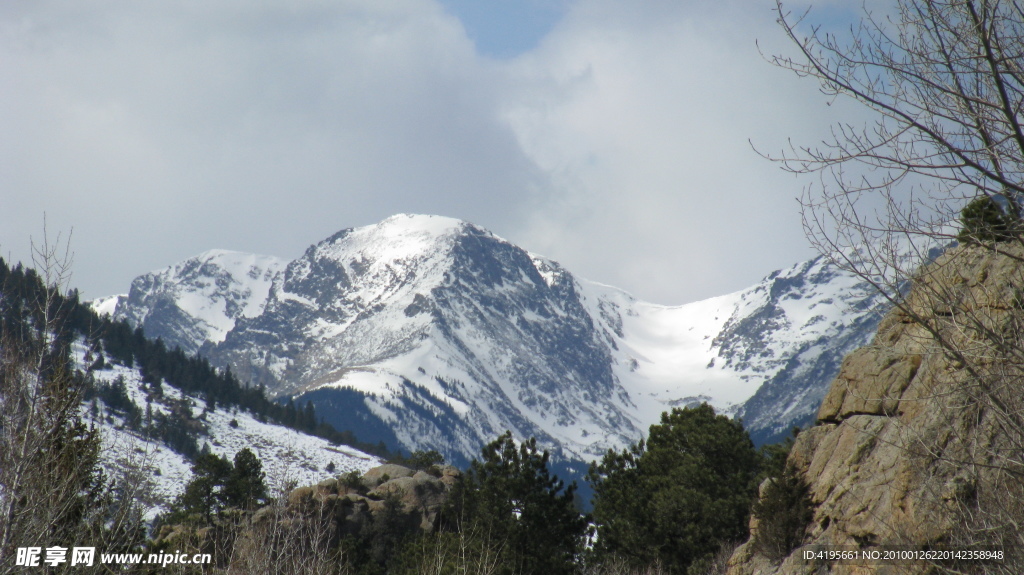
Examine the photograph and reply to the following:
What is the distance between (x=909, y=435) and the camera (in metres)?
9.46

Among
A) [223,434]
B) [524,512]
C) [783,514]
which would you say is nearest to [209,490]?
[524,512]

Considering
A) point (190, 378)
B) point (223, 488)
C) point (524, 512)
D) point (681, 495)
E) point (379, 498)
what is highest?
point (190, 378)

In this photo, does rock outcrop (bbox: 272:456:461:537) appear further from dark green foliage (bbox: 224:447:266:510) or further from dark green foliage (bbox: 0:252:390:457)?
dark green foliage (bbox: 0:252:390:457)

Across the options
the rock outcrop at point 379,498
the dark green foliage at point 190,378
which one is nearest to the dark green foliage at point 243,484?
the rock outcrop at point 379,498

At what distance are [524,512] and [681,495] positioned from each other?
685 cm

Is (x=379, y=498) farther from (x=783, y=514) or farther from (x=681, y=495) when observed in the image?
(x=783, y=514)

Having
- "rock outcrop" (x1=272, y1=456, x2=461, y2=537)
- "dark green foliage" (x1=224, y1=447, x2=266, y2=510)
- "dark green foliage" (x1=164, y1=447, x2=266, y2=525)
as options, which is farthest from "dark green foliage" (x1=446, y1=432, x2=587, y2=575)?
"dark green foliage" (x1=164, y1=447, x2=266, y2=525)

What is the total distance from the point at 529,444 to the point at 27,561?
24.4 m

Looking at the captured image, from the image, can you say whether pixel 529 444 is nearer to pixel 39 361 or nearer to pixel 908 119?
pixel 39 361

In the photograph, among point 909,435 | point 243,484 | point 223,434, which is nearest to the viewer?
point 909,435

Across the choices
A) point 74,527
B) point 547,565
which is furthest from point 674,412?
point 74,527

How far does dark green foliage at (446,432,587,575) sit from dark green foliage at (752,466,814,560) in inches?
488

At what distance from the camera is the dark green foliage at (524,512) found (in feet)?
103

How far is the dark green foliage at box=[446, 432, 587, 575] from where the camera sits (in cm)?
3150
